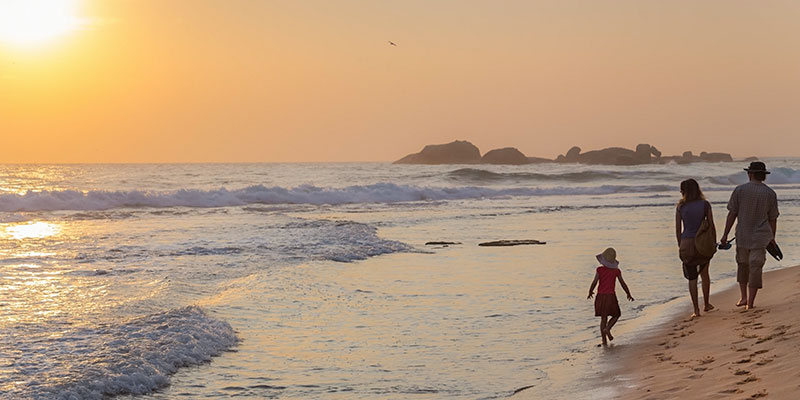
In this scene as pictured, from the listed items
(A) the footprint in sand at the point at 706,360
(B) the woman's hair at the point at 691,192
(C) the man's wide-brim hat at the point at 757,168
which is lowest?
(A) the footprint in sand at the point at 706,360

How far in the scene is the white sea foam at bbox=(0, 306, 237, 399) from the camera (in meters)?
7.03

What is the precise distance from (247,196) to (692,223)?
1484 inches

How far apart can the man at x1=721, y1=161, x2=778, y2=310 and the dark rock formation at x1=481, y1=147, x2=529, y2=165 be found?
14880cm

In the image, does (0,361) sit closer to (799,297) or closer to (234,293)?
(234,293)

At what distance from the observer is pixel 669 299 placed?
447 inches

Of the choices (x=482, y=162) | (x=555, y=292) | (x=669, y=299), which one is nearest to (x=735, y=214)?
(x=669, y=299)

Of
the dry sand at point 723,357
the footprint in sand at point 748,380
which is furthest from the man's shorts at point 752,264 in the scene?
the footprint in sand at point 748,380

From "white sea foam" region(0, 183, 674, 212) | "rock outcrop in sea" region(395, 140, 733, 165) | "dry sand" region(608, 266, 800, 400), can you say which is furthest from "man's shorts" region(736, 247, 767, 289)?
"rock outcrop in sea" region(395, 140, 733, 165)

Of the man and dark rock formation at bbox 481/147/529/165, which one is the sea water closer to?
the man

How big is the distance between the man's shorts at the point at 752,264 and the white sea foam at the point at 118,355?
5.40 metres

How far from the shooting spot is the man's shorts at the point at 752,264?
891cm

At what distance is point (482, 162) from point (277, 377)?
524 feet

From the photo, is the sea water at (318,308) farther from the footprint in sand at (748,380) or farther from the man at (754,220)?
the man at (754,220)

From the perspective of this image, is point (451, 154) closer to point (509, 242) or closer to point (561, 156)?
point (561, 156)
